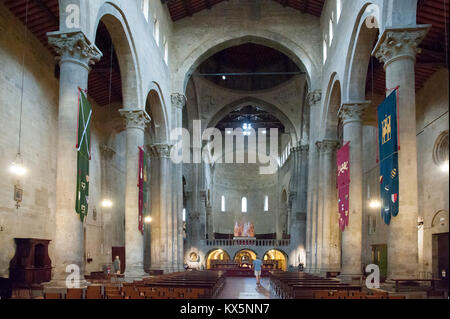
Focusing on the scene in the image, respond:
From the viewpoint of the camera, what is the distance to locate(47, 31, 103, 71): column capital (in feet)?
39.1

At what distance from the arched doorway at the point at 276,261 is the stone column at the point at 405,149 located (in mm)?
27134

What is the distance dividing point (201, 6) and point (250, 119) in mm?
21805

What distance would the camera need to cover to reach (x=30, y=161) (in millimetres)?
17250

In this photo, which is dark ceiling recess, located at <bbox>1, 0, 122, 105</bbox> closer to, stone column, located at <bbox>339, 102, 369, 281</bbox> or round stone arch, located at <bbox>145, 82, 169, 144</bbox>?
round stone arch, located at <bbox>145, 82, 169, 144</bbox>

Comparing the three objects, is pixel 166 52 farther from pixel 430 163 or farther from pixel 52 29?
pixel 430 163

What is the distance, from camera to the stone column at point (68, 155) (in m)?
11.5

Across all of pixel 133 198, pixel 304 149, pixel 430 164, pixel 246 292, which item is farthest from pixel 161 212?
pixel 304 149


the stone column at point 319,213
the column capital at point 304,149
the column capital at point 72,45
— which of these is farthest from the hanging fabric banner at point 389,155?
the column capital at point 304,149

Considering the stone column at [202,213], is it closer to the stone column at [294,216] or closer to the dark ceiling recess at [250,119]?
the stone column at [294,216]

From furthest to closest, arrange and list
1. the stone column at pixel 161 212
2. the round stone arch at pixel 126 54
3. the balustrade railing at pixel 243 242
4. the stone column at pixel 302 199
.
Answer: the balustrade railing at pixel 243 242
the stone column at pixel 302 199
the stone column at pixel 161 212
the round stone arch at pixel 126 54

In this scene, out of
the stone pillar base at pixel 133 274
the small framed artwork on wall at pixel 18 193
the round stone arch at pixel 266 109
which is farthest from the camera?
the round stone arch at pixel 266 109

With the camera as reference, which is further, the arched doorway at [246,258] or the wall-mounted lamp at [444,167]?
the arched doorway at [246,258]

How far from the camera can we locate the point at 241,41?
2781 cm

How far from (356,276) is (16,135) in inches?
508
